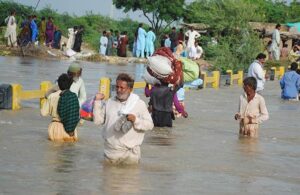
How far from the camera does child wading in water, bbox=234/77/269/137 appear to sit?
→ 46.0 ft

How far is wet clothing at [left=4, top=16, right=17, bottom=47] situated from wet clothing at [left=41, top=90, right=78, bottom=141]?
24885mm

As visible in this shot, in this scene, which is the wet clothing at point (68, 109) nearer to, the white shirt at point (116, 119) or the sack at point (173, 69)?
the white shirt at point (116, 119)

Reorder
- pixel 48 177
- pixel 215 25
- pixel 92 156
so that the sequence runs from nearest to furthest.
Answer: pixel 48 177 → pixel 92 156 → pixel 215 25

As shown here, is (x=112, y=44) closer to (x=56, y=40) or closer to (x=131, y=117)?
(x=56, y=40)

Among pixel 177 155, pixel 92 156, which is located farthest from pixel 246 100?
pixel 92 156

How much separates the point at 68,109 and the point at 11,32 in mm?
25629

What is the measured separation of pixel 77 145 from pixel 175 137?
7.61 feet

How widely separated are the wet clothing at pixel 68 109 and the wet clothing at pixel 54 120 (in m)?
0.08

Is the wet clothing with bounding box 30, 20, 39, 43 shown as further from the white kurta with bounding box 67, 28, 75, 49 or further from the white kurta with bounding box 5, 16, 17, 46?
the white kurta with bounding box 67, 28, 75, 49

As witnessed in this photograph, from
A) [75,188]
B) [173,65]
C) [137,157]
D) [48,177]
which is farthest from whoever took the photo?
[173,65]

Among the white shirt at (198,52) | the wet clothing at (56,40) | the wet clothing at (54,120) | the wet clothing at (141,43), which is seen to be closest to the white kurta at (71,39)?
the wet clothing at (56,40)

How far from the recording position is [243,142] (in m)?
13.8

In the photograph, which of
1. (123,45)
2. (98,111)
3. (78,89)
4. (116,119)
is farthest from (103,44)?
(116,119)

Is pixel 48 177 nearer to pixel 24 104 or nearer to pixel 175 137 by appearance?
pixel 175 137
